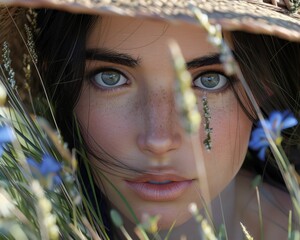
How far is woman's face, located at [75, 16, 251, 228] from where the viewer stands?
114cm

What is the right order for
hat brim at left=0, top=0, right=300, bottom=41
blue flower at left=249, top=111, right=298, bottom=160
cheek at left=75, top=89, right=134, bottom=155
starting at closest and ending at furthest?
hat brim at left=0, top=0, right=300, bottom=41 → cheek at left=75, top=89, right=134, bottom=155 → blue flower at left=249, top=111, right=298, bottom=160

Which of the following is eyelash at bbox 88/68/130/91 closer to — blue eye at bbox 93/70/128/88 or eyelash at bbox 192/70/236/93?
blue eye at bbox 93/70/128/88

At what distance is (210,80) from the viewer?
1226mm

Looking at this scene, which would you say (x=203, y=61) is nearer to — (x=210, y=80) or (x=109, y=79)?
(x=210, y=80)

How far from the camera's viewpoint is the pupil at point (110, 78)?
1.23 m

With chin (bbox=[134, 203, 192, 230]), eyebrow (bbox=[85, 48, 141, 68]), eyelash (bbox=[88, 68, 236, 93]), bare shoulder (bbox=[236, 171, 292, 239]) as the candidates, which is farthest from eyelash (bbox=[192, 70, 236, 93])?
bare shoulder (bbox=[236, 171, 292, 239])

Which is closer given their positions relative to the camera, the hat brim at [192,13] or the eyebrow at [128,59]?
the hat brim at [192,13]

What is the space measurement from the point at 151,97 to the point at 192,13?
0.27 metres

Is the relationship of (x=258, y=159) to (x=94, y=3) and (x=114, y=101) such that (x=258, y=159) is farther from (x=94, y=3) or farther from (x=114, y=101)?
(x=94, y=3)

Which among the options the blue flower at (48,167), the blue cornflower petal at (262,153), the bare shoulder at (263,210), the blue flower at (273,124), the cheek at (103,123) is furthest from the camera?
the blue cornflower petal at (262,153)

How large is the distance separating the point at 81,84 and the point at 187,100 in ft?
2.61

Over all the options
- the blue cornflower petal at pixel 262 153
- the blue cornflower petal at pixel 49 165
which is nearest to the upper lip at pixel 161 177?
the blue cornflower petal at pixel 49 165

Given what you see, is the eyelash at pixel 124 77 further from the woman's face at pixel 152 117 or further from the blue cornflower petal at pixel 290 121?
the blue cornflower petal at pixel 290 121

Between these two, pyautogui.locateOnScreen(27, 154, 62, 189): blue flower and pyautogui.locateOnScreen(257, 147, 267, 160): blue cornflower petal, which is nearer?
pyautogui.locateOnScreen(27, 154, 62, 189): blue flower
